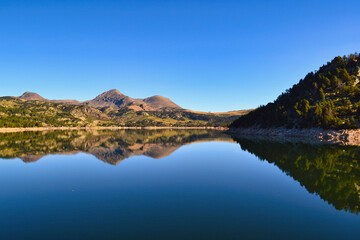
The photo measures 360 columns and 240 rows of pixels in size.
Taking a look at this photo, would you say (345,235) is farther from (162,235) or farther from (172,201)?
(172,201)

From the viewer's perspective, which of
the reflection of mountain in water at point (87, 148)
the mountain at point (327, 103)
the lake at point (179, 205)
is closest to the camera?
the lake at point (179, 205)

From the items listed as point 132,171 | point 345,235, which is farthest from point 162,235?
point 132,171

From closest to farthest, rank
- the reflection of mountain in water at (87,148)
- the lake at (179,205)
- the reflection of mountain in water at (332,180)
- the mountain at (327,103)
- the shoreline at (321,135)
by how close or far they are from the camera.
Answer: the lake at (179,205) < the reflection of mountain in water at (332,180) < the reflection of mountain in water at (87,148) < the shoreline at (321,135) < the mountain at (327,103)

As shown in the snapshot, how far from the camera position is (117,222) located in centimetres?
1742

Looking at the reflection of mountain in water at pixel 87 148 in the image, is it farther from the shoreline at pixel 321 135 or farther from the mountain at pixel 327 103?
the mountain at pixel 327 103

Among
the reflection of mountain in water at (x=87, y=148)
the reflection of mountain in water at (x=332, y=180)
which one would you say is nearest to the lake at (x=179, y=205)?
the reflection of mountain in water at (x=332, y=180)

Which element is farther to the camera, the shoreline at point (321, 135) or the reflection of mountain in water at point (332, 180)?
the shoreline at point (321, 135)

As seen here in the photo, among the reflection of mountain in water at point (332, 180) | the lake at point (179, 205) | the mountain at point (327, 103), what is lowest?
the reflection of mountain in water at point (332, 180)

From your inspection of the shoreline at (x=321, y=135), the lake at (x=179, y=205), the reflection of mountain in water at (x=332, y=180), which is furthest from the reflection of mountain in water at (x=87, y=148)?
the shoreline at (x=321, y=135)

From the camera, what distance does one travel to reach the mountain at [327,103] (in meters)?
110

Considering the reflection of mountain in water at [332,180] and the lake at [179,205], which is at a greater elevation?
the lake at [179,205]

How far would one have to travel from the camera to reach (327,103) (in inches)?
4958

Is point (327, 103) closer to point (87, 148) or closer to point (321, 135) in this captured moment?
point (321, 135)

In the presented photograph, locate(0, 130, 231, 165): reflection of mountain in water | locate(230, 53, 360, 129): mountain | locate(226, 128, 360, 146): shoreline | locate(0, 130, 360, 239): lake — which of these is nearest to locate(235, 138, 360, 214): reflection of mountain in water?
locate(0, 130, 360, 239): lake
